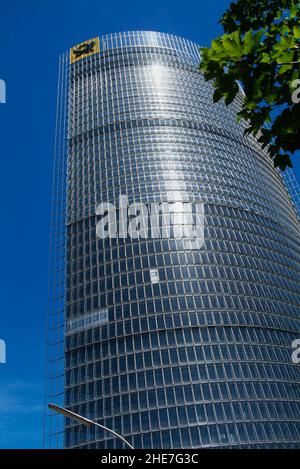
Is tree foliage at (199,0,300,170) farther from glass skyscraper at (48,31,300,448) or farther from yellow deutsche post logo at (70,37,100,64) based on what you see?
yellow deutsche post logo at (70,37,100,64)

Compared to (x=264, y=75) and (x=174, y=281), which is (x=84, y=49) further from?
(x=264, y=75)

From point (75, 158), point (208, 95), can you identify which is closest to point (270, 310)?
point (75, 158)

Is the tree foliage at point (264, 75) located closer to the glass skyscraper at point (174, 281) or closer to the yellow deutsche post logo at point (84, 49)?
the glass skyscraper at point (174, 281)

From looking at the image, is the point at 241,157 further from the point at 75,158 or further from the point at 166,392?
the point at 166,392

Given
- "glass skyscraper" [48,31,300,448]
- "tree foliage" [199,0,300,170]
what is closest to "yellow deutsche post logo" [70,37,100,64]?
"glass skyscraper" [48,31,300,448]

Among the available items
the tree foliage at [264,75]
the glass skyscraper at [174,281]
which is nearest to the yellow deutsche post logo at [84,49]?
the glass skyscraper at [174,281]

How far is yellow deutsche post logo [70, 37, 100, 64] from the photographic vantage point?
101812 millimetres

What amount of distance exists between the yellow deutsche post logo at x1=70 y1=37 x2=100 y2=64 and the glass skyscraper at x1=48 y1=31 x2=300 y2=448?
9.98 m

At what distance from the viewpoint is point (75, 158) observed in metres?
81.9

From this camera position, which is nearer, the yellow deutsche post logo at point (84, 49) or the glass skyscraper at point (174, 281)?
the glass skyscraper at point (174, 281)

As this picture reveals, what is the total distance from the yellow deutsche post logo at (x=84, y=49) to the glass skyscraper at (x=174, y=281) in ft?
32.7

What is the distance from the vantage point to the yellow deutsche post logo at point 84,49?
102 m

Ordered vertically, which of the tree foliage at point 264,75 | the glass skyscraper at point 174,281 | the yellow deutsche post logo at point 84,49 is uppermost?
the yellow deutsche post logo at point 84,49

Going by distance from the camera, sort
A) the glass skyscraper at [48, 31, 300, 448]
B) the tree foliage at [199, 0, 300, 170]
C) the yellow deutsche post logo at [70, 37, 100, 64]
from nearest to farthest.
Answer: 1. the tree foliage at [199, 0, 300, 170]
2. the glass skyscraper at [48, 31, 300, 448]
3. the yellow deutsche post logo at [70, 37, 100, 64]
